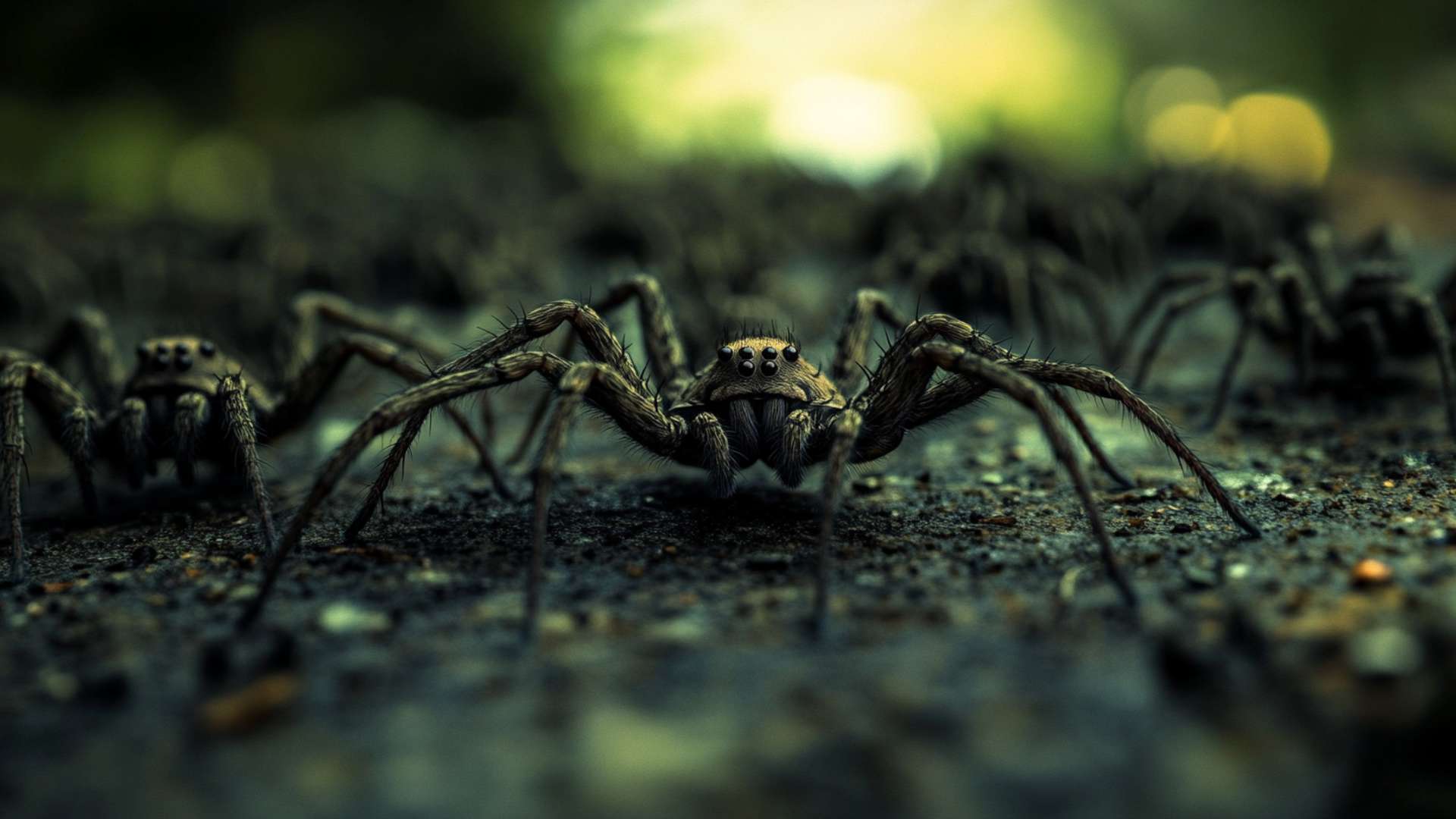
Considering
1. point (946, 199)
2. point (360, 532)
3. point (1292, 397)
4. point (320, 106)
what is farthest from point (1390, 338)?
point (320, 106)

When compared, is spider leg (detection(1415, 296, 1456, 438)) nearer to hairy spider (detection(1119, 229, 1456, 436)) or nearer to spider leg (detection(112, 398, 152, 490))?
hairy spider (detection(1119, 229, 1456, 436))

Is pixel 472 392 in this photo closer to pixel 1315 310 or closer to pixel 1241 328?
pixel 1241 328

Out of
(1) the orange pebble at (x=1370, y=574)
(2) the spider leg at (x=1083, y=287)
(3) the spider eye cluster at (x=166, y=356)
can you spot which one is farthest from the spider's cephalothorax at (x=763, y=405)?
(2) the spider leg at (x=1083, y=287)

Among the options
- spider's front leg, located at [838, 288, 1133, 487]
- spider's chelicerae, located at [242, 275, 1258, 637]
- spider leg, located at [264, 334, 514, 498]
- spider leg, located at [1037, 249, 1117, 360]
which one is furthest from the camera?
spider leg, located at [1037, 249, 1117, 360]

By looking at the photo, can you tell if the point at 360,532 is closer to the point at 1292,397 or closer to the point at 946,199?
the point at 1292,397

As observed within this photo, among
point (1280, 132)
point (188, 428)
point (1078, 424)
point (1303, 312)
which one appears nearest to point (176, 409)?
point (188, 428)

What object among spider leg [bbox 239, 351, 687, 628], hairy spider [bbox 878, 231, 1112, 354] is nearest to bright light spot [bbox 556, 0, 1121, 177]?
hairy spider [bbox 878, 231, 1112, 354]
